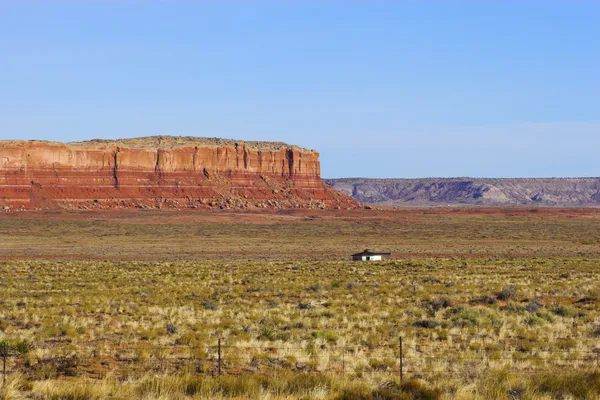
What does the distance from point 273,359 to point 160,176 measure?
104 m

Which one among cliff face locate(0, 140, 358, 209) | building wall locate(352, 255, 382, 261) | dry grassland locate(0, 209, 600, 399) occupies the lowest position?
building wall locate(352, 255, 382, 261)

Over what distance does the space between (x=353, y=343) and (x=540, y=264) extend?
990 inches

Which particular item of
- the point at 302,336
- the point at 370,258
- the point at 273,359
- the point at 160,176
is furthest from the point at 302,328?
the point at 160,176

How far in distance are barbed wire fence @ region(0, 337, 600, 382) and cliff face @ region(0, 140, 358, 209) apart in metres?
87.5

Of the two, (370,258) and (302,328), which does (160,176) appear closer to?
(370,258)

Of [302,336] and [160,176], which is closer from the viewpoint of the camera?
[302,336]

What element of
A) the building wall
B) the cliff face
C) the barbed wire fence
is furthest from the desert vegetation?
the cliff face

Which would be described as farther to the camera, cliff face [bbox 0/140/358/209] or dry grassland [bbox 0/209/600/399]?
cliff face [bbox 0/140/358/209]

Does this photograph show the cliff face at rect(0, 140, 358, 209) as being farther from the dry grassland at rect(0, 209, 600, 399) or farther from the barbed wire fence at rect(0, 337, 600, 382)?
the barbed wire fence at rect(0, 337, 600, 382)

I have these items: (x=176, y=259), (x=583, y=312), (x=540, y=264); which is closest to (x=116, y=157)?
(x=176, y=259)

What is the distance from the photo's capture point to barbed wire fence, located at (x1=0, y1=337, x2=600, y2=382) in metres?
13.9

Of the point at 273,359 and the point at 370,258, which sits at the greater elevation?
the point at 273,359

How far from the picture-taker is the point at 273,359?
15078 millimetres

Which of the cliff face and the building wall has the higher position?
the cliff face
